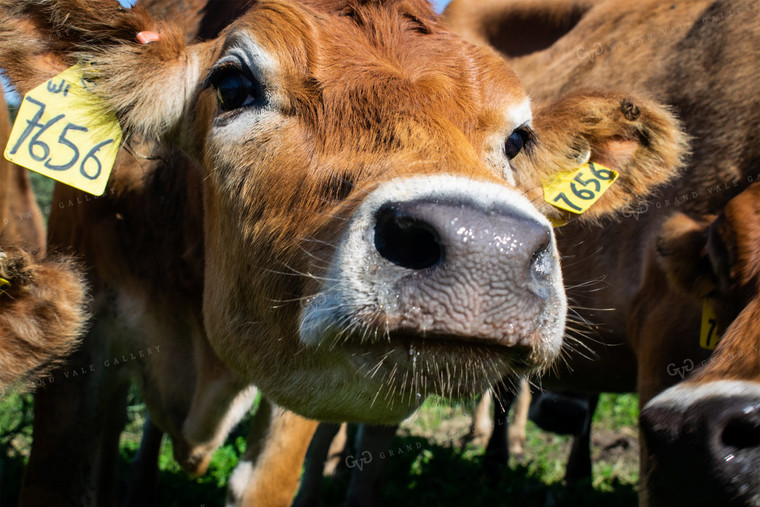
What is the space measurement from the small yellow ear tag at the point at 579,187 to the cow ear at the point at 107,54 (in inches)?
68.1

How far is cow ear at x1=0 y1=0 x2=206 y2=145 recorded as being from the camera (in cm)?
311

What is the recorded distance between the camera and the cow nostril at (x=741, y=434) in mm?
2420

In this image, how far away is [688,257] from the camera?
11.9 feet

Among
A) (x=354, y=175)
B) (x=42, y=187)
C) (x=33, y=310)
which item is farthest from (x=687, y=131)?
(x=42, y=187)

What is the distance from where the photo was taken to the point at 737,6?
4.58m

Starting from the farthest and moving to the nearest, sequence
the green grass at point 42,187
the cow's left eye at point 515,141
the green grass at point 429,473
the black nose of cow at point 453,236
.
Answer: the green grass at point 42,187, the green grass at point 429,473, the cow's left eye at point 515,141, the black nose of cow at point 453,236

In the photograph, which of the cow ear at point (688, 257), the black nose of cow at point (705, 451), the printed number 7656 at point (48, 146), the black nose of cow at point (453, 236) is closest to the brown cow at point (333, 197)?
the black nose of cow at point (453, 236)

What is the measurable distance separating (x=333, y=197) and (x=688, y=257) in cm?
197

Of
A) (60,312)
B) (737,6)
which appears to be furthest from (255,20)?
(737,6)

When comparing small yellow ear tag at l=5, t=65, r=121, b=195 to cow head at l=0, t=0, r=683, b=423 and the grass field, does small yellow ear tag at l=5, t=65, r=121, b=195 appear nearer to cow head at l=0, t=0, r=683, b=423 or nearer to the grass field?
cow head at l=0, t=0, r=683, b=423

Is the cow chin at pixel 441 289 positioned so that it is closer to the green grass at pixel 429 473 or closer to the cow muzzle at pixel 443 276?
the cow muzzle at pixel 443 276

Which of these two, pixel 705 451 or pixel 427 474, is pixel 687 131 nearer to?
pixel 705 451

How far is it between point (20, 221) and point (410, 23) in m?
4.55

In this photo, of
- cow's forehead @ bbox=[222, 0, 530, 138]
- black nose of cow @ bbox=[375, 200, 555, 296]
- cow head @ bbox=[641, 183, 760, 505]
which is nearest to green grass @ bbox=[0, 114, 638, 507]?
cow head @ bbox=[641, 183, 760, 505]
